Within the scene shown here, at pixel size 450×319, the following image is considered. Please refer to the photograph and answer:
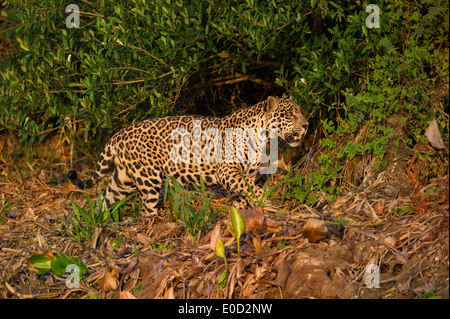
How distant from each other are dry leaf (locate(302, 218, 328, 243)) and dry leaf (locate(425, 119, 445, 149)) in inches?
48.4

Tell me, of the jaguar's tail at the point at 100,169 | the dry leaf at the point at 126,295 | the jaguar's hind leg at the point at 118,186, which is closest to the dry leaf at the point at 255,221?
the dry leaf at the point at 126,295

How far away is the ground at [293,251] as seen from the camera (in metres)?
4.52

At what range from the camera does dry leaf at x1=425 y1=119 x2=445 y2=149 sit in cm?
507

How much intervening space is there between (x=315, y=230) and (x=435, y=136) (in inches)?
54.1

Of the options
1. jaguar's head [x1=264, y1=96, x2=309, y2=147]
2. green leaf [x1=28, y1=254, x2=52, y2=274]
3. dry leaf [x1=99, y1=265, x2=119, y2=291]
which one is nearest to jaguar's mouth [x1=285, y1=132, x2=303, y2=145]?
jaguar's head [x1=264, y1=96, x2=309, y2=147]

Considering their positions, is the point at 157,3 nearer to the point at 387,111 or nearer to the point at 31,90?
the point at 31,90

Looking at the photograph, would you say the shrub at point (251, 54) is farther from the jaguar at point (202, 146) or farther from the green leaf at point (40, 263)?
the green leaf at point (40, 263)

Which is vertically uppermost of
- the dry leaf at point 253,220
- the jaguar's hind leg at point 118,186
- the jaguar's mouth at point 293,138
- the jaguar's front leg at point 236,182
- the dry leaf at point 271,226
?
the jaguar's mouth at point 293,138

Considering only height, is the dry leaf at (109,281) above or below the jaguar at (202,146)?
below

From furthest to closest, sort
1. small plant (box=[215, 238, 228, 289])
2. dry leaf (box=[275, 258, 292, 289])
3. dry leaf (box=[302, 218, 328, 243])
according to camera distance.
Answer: dry leaf (box=[302, 218, 328, 243]), small plant (box=[215, 238, 228, 289]), dry leaf (box=[275, 258, 292, 289])

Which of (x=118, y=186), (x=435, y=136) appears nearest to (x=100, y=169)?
(x=118, y=186)

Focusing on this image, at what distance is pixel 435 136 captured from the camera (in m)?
5.10

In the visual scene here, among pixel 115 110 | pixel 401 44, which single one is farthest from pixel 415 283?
pixel 115 110

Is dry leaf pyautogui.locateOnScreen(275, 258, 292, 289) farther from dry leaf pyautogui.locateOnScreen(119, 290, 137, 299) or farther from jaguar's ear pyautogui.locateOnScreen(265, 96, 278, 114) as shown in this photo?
jaguar's ear pyautogui.locateOnScreen(265, 96, 278, 114)
